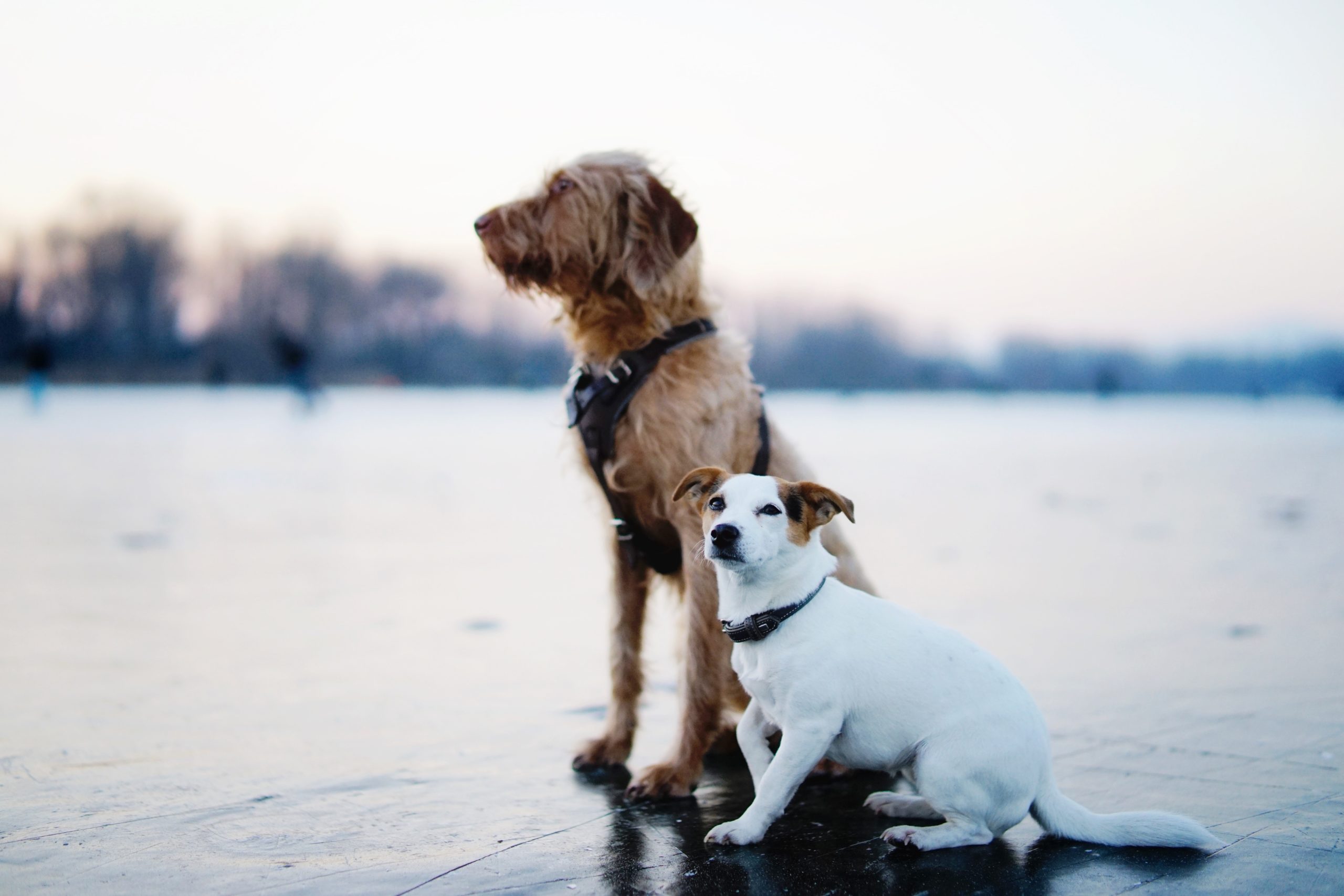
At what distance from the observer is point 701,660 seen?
389 centimetres

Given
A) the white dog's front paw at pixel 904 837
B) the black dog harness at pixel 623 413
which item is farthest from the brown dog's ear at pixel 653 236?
the white dog's front paw at pixel 904 837

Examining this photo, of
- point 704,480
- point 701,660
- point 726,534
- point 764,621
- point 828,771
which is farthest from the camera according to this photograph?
point 828,771

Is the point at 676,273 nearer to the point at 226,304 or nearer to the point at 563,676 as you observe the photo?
the point at 563,676

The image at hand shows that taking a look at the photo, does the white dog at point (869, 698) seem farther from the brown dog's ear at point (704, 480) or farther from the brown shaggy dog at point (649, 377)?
the brown shaggy dog at point (649, 377)

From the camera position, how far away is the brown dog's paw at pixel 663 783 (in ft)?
12.0

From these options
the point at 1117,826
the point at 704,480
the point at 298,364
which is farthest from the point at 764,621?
the point at 298,364

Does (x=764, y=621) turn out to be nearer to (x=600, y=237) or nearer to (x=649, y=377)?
(x=649, y=377)

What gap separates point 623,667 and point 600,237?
1.64 metres

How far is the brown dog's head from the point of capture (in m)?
4.12

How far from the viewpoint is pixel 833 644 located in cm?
309

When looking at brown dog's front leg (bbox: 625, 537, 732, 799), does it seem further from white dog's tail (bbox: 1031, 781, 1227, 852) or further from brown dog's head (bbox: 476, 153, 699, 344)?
white dog's tail (bbox: 1031, 781, 1227, 852)

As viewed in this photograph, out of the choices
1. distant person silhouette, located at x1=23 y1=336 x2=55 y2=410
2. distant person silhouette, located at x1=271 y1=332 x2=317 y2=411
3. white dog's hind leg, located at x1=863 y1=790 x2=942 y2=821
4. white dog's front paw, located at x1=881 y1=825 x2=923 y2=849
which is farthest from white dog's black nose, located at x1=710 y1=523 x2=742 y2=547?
distant person silhouette, located at x1=23 y1=336 x2=55 y2=410

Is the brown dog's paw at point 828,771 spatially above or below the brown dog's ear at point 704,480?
below

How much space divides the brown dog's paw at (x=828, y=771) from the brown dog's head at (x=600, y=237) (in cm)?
177
